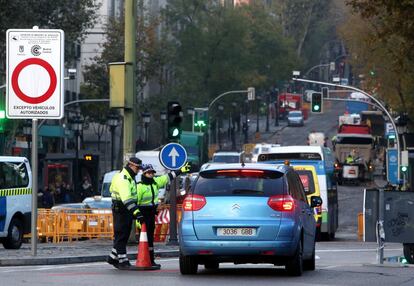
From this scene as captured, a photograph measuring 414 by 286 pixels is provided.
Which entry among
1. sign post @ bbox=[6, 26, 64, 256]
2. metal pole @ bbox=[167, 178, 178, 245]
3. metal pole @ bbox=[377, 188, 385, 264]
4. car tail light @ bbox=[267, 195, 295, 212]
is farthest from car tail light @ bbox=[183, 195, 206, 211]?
metal pole @ bbox=[167, 178, 178, 245]

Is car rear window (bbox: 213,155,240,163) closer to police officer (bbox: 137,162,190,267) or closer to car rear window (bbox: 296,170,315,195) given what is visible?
car rear window (bbox: 296,170,315,195)

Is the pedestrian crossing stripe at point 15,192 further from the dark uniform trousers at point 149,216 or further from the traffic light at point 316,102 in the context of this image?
the traffic light at point 316,102

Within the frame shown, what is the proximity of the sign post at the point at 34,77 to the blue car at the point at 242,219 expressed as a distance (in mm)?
3816

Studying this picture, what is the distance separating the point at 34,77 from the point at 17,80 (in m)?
0.28

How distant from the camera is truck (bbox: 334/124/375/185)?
78375mm

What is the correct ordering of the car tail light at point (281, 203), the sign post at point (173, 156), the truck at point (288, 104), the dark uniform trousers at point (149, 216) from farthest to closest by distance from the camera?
the truck at point (288, 104), the sign post at point (173, 156), the dark uniform trousers at point (149, 216), the car tail light at point (281, 203)

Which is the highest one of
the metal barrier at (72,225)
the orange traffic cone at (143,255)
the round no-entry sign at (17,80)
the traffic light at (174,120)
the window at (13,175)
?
the round no-entry sign at (17,80)

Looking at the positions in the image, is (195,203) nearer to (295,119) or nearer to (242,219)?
(242,219)

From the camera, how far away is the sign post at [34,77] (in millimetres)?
22594

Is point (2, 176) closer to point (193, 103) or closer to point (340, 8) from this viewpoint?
point (193, 103)

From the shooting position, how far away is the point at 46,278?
19.0m

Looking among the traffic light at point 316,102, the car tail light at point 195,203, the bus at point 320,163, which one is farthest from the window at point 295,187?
the traffic light at point 316,102

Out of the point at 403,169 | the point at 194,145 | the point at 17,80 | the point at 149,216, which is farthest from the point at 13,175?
the point at 194,145

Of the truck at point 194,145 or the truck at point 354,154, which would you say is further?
the truck at point 194,145
